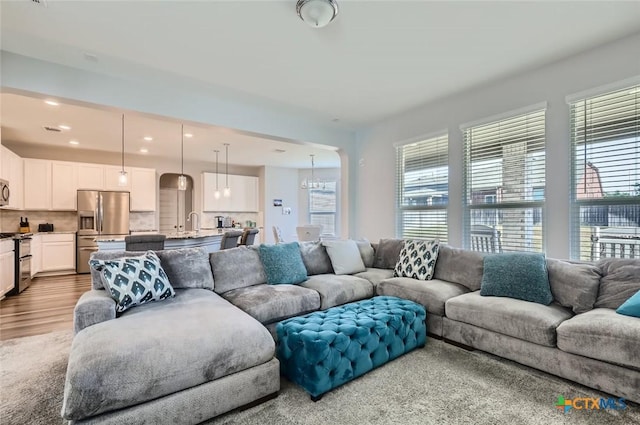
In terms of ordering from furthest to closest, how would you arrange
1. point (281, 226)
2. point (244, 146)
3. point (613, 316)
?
1. point (281, 226)
2. point (244, 146)
3. point (613, 316)

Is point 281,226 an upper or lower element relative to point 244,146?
lower

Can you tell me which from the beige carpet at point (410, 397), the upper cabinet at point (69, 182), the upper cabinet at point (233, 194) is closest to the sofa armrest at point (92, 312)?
the beige carpet at point (410, 397)

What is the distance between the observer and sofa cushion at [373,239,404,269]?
4125 mm

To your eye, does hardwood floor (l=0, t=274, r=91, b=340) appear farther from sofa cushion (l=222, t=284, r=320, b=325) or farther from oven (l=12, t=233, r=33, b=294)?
sofa cushion (l=222, t=284, r=320, b=325)

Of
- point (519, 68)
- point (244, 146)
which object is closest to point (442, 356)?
point (519, 68)

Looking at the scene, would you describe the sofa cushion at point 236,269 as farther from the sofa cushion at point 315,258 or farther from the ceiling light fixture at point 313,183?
the ceiling light fixture at point 313,183

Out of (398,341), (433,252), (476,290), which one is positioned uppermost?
(433,252)

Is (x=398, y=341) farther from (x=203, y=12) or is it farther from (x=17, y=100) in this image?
(x=17, y=100)

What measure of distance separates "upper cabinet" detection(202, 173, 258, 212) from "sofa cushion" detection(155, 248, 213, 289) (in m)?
5.35

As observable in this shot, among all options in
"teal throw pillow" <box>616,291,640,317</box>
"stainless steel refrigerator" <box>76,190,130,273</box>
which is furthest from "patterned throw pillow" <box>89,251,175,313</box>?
"stainless steel refrigerator" <box>76,190,130,273</box>

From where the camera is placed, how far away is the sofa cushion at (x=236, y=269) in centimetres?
306

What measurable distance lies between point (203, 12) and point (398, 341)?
299 centimetres

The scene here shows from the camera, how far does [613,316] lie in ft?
6.93

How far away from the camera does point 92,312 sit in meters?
2.07
